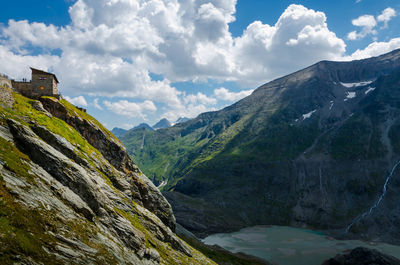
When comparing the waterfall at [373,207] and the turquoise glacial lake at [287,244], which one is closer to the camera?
the turquoise glacial lake at [287,244]

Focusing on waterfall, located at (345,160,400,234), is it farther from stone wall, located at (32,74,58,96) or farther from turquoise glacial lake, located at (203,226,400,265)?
stone wall, located at (32,74,58,96)

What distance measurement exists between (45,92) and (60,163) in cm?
2036

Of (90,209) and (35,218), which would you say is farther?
(90,209)

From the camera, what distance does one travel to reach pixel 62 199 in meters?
26.8

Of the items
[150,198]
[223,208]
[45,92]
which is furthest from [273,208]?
[45,92]

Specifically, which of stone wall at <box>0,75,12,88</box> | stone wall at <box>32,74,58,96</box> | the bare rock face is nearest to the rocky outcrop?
the bare rock face

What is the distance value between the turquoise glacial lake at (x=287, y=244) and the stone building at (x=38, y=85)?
10627 cm

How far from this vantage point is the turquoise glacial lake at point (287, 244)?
114 m

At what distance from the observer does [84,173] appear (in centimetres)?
3117

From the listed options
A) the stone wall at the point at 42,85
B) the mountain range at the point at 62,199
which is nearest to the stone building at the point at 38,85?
the stone wall at the point at 42,85

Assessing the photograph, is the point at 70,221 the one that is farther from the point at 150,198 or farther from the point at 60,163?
the point at 150,198

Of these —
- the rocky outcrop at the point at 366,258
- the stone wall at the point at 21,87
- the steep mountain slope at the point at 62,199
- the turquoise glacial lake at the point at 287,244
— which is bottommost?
the turquoise glacial lake at the point at 287,244

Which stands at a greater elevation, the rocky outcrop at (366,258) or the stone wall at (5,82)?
the stone wall at (5,82)

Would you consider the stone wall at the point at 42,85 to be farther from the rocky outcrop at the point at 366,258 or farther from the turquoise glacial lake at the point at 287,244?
the rocky outcrop at the point at 366,258
